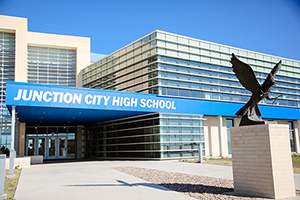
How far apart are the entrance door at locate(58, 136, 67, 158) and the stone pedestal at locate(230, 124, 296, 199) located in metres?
31.0

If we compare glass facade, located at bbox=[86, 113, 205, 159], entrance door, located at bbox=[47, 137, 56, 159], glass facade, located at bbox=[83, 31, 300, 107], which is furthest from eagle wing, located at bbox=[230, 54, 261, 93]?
entrance door, located at bbox=[47, 137, 56, 159]

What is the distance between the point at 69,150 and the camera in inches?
1439

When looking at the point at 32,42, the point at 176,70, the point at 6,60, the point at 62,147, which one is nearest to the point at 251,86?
the point at 176,70

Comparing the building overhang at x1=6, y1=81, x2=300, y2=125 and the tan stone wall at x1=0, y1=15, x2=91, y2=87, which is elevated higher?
the tan stone wall at x1=0, y1=15, x2=91, y2=87

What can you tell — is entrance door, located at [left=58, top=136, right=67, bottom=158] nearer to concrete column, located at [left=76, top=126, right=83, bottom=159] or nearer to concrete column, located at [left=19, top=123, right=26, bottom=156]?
concrete column, located at [left=76, top=126, right=83, bottom=159]

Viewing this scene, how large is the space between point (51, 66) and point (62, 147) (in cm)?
1107

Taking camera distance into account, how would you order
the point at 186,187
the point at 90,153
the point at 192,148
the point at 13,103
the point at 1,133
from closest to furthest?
the point at 186,187 < the point at 13,103 < the point at 192,148 < the point at 1,133 < the point at 90,153

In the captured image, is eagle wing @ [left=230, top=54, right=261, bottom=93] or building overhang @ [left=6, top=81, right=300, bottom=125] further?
building overhang @ [left=6, top=81, right=300, bottom=125]

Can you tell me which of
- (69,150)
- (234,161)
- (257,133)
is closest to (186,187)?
(234,161)

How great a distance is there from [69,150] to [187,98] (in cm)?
1861

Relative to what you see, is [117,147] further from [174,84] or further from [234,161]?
[234,161]

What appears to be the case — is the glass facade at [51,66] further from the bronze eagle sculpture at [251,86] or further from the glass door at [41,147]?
the bronze eagle sculpture at [251,86]

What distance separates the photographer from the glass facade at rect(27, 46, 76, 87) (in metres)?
36.1

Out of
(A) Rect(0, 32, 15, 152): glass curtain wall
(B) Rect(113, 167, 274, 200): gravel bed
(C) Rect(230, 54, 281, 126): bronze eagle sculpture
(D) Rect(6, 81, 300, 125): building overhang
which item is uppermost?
(A) Rect(0, 32, 15, 152): glass curtain wall
